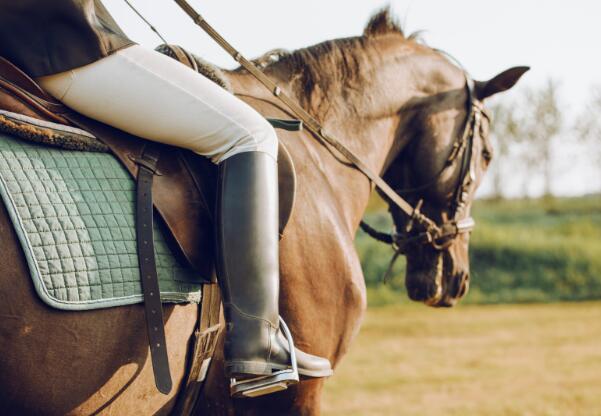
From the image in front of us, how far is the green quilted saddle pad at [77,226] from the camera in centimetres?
229

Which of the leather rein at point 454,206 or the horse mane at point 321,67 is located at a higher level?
the horse mane at point 321,67

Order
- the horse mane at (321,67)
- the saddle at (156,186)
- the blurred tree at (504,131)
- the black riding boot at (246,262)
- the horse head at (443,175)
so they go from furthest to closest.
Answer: the blurred tree at (504,131), the horse head at (443,175), the horse mane at (321,67), the black riding boot at (246,262), the saddle at (156,186)

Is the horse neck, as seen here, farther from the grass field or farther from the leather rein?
the grass field

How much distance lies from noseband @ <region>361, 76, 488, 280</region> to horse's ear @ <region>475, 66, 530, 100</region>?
0.07 metres

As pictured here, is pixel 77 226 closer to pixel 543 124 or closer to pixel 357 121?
pixel 357 121

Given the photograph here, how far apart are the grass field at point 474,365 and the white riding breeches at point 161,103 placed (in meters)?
5.74

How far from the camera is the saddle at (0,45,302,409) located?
243 centimetres

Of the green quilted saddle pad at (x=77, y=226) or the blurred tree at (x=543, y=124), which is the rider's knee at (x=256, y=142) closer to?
the green quilted saddle pad at (x=77, y=226)

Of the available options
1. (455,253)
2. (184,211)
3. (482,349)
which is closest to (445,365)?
(482,349)

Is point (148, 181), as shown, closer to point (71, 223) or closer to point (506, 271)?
point (71, 223)

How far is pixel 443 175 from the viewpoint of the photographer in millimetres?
3896

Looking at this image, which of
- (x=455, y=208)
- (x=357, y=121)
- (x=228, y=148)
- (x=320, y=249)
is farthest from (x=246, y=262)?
(x=455, y=208)

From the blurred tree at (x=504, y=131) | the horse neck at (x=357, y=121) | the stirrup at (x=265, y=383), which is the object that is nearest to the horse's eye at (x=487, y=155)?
the horse neck at (x=357, y=121)

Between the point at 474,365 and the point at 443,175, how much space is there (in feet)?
25.0
